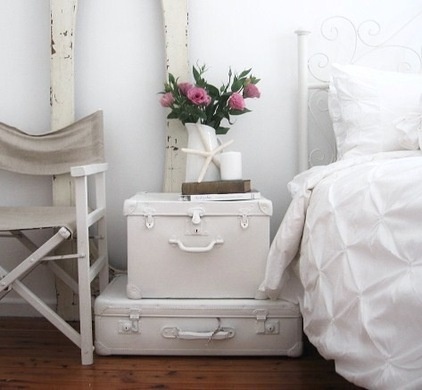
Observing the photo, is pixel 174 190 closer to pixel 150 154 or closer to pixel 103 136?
pixel 150 154

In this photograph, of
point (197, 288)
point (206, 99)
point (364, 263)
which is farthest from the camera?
point (206, 99)

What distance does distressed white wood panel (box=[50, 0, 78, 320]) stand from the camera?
6.70ft

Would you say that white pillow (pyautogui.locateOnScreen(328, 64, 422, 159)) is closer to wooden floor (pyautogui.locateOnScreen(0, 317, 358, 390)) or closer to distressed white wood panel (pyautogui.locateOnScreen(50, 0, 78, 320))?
wooden floor (pyautogui.locateOnScreen(0, 317, 358, 390))

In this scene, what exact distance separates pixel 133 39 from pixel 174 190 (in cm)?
64

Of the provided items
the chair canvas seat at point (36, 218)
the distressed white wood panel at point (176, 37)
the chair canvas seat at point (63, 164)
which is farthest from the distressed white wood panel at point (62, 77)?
the distressed white wood panel at point (176, 37)

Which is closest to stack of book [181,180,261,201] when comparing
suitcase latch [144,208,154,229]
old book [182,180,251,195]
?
old book [182,180,251,195]

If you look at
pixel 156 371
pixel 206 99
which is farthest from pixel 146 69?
pixel 156 371

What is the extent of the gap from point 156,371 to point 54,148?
3.12 ft

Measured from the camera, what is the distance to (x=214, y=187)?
1.71 metres

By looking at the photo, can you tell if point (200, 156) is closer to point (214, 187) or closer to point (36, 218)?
point (214, 187)

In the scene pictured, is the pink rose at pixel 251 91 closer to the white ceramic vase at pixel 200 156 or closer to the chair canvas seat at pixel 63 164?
the white ceramic vase at pixel 200 156

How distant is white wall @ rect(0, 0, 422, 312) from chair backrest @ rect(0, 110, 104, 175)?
0.39 ft

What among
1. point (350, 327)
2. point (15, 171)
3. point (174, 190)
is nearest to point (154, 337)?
point (174, 190)

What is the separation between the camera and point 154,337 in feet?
5.62
